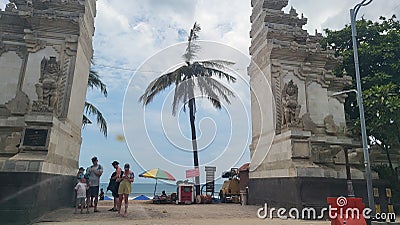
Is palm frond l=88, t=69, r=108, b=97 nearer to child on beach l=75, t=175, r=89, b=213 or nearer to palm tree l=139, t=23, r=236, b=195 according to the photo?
palm tree l=139, t=23, r=236, b=195

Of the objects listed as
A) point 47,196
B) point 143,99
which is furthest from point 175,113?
point 47,196

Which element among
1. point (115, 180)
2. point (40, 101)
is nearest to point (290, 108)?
point (115, 180)

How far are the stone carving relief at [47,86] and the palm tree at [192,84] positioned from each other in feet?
29.4

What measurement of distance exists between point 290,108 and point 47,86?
9.60 m

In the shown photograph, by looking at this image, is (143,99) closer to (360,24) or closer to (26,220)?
(26,220)

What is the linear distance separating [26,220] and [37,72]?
5.69m

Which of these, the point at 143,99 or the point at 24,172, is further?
the point at 143,99

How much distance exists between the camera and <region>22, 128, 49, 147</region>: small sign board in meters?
9.69

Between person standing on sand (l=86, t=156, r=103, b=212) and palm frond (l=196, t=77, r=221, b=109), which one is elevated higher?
palm frond (l=196, t=77, r=221, b=109)

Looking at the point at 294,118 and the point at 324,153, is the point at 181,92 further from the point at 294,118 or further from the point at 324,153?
the point at 324,153

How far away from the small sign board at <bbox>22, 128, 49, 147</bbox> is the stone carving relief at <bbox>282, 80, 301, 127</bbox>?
933cm

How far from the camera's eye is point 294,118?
1297 centimetres

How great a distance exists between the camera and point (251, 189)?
15938 millimetres

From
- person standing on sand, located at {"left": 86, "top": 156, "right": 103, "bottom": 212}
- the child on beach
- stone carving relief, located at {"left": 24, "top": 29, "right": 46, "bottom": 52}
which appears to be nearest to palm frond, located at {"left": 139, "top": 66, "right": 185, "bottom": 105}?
stone carving relief, located at {"left": 24, "top": 29, "right": 46, "bottom": 52}
